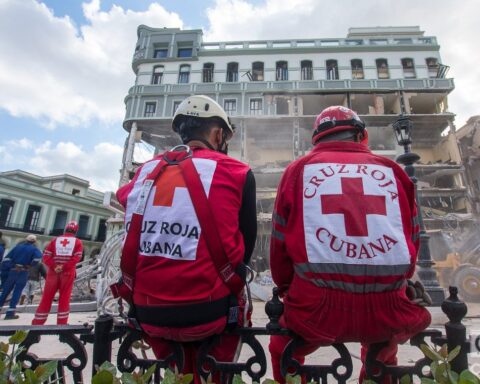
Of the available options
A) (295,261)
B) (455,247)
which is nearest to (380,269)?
(295,261)

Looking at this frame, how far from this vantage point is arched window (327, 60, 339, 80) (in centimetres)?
2494

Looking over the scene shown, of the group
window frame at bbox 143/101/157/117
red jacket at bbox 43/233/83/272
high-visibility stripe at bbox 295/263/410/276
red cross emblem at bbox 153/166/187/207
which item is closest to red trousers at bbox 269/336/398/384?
high-visibility stripe at bbox 295/263/410/276

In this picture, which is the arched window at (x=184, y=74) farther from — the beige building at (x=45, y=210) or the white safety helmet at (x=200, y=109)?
the white safety helmet at (x=200, y=109)

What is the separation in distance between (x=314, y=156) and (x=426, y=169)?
23.6m

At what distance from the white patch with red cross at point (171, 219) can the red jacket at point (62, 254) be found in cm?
483

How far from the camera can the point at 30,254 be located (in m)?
6.83

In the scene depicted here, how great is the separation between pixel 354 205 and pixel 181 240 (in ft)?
2.78

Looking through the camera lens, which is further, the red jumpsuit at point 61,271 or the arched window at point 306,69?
the arched window at point 306,69

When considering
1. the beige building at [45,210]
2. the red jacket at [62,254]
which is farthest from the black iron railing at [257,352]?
the beige building at [45,210]

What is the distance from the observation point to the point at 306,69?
2541cm

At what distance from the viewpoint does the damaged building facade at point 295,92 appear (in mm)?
22109

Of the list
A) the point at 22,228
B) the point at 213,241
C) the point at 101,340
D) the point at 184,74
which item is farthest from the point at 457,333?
the point at 22,228

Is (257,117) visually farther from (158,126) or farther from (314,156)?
(314,156)

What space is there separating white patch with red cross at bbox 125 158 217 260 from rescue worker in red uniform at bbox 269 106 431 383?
471mm
